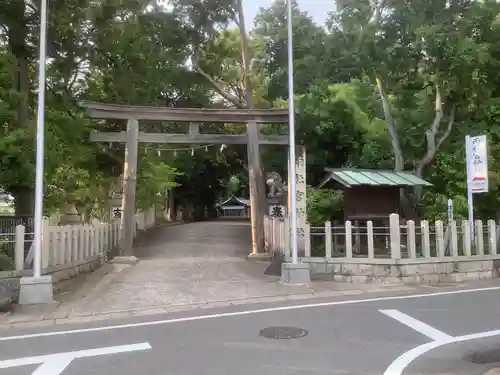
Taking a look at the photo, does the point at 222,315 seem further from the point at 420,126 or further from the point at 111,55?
the point at 420,126

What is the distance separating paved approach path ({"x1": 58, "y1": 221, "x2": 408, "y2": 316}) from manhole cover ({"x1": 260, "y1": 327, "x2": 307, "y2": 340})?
2575mm

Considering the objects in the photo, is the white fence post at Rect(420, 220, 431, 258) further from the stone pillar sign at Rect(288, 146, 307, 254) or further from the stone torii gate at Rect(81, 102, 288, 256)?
the stone torii gate at Rect(81, 102, 288, 256)

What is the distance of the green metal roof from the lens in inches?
519

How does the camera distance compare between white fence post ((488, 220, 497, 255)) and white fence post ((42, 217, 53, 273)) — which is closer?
white fence post ((42, 217, 53, 273))

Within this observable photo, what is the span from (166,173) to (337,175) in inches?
648

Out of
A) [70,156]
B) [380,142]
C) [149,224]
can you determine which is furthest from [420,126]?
[149,224]

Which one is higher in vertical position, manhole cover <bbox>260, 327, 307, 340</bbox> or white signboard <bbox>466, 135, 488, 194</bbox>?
white signboard <bbox>466, 135, 488, 194</bbox>

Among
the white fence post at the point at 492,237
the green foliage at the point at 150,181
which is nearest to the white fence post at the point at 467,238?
the white fence post at the point at 492,237

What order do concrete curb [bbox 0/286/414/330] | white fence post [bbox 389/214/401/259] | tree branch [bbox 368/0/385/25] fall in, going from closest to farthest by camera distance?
concrete curb [bbox 0/286/414/330] < white fence post [bbox 389/214/401/259] < tree branch [bbox 368/0/385/25]

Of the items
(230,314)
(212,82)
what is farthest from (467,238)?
(212,82)

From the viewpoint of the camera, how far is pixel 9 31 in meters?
14.3

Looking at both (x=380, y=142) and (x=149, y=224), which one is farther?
(x=149, y=224)

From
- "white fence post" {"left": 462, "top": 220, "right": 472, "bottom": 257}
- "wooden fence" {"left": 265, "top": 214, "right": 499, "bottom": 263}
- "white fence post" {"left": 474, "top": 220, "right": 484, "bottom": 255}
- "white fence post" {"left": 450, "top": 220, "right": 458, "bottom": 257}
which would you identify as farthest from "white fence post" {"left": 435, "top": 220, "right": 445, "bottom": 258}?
"white fence post" {"left": 474, "top": 220, "right": 484, "bottom": 255}

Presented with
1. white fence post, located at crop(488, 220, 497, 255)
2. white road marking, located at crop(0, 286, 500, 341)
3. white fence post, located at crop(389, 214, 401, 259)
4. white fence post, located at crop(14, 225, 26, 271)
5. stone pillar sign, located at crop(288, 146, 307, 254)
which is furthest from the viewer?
white fence post, located at crop(488, 220, 497, 255)
